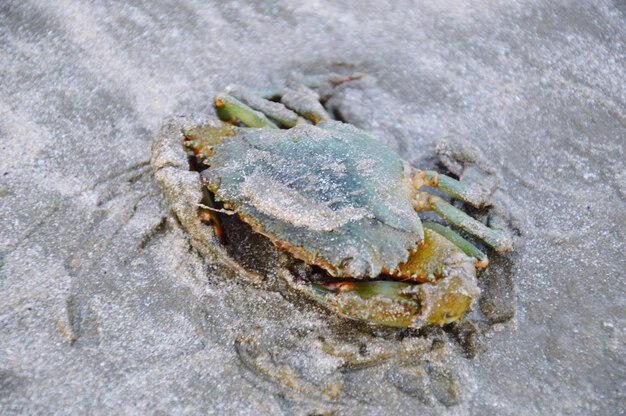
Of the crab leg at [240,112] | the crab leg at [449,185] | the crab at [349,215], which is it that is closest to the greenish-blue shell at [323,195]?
the crab at [349,215]

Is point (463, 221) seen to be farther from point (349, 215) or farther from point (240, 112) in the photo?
point (240, 112)

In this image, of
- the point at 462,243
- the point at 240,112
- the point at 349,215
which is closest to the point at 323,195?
the point at 349,215

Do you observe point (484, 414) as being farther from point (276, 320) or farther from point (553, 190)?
point (553, 190)

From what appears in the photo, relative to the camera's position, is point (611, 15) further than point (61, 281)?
Yes

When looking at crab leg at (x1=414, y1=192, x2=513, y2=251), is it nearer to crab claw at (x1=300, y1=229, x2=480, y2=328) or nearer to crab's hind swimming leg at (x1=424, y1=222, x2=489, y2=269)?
crab's hind swimming leg at (x1=424, y1=222, x2=489, y2=269)

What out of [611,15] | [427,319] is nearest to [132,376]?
[427,319]

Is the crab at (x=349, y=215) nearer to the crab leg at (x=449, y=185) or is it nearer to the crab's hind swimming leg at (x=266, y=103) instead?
the crab leg at (x=449, y=185)

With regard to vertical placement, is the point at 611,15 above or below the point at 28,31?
above
